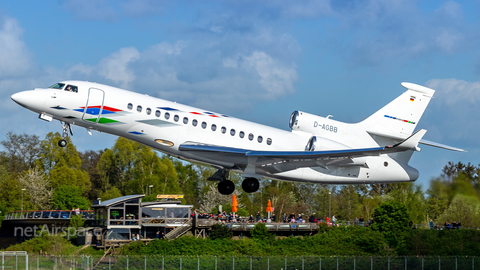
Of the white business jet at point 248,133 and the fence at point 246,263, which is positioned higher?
the white business jet at point 248,133

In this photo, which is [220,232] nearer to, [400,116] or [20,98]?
[400,116]

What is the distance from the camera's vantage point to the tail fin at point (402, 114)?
30.3 meters

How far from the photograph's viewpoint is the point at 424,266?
31547 mm

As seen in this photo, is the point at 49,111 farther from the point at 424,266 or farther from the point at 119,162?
the point at 119,162

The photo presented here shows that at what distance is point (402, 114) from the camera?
99.9ft

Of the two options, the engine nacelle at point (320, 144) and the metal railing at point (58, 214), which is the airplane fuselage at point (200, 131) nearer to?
the engine nacelle at point (320, 144)

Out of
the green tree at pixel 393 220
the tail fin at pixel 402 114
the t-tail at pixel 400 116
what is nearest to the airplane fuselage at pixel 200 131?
the t-tail at pixel 400 116

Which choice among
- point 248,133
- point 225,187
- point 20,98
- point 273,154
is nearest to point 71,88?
point 20,98

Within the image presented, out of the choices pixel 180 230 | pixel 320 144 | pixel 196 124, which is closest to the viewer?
pixel 196 124

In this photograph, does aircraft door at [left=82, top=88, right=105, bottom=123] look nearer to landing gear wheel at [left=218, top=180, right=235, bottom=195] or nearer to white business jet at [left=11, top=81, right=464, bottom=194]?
white business jet at [left=11, top=81, right=464, bottom=194]

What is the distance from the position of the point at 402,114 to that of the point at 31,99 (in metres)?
19.5

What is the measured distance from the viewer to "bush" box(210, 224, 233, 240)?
4547 cm

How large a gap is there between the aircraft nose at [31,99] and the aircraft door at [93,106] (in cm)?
210

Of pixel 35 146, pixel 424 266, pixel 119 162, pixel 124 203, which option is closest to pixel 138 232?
pixel 124 203
